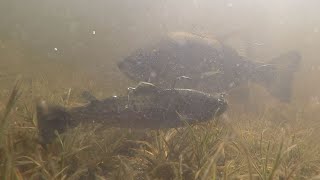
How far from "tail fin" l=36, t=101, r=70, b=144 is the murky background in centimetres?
477

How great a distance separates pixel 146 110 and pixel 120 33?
564 inches

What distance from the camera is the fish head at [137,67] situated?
7363mm

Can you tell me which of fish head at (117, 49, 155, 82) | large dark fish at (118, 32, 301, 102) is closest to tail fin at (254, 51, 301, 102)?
large dark fish at (118, 32, 301, 102)

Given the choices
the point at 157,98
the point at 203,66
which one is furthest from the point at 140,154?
the point at 203,66

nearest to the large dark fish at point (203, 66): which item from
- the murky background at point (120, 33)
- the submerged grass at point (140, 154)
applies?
the murky background at point (120, 33)

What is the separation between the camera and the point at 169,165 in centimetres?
413

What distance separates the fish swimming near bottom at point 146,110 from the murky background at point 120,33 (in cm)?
470

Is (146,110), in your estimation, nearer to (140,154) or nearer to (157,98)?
(157,98)

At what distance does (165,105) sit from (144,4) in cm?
2057

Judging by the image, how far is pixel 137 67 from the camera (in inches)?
294

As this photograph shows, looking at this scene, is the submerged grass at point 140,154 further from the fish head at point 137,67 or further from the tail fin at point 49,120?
the fish head at point 137,67

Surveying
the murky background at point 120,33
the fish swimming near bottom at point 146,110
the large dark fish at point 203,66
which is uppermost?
the fish swimming near bottom at point 146,110

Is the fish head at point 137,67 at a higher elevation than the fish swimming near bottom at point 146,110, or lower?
lower

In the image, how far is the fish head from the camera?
290 inches
